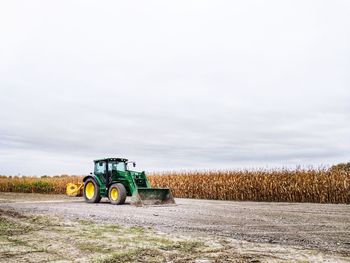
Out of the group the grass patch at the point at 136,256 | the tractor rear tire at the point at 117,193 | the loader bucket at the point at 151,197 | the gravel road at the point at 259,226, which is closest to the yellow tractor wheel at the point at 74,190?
the tractor rear tire at the point at 117,193

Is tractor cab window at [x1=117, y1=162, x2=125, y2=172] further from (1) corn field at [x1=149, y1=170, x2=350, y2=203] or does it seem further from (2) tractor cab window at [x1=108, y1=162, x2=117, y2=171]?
(1) corn field at [x1=149, y1=170, x2=350, y2=203]

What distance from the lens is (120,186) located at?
18016 millimetres

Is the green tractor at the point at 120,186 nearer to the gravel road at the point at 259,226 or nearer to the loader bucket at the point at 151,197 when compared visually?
the loader bucket at the point at 151,197

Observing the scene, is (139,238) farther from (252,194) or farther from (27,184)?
(27,184)

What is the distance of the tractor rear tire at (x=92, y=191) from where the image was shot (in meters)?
19.7

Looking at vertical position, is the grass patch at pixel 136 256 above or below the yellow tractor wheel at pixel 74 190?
below

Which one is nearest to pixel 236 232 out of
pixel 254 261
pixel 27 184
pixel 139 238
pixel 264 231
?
pixel 264 231

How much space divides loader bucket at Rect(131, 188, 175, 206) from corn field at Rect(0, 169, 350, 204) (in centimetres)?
790

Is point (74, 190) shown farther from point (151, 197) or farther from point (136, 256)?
point (136, 256)

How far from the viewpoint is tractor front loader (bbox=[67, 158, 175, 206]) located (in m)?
17.7

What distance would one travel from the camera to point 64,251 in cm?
725

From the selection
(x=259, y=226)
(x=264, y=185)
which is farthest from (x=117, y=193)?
(x=264, y=185)

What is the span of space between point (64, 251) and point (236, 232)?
4.03 metres

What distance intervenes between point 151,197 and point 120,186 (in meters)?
1.40
